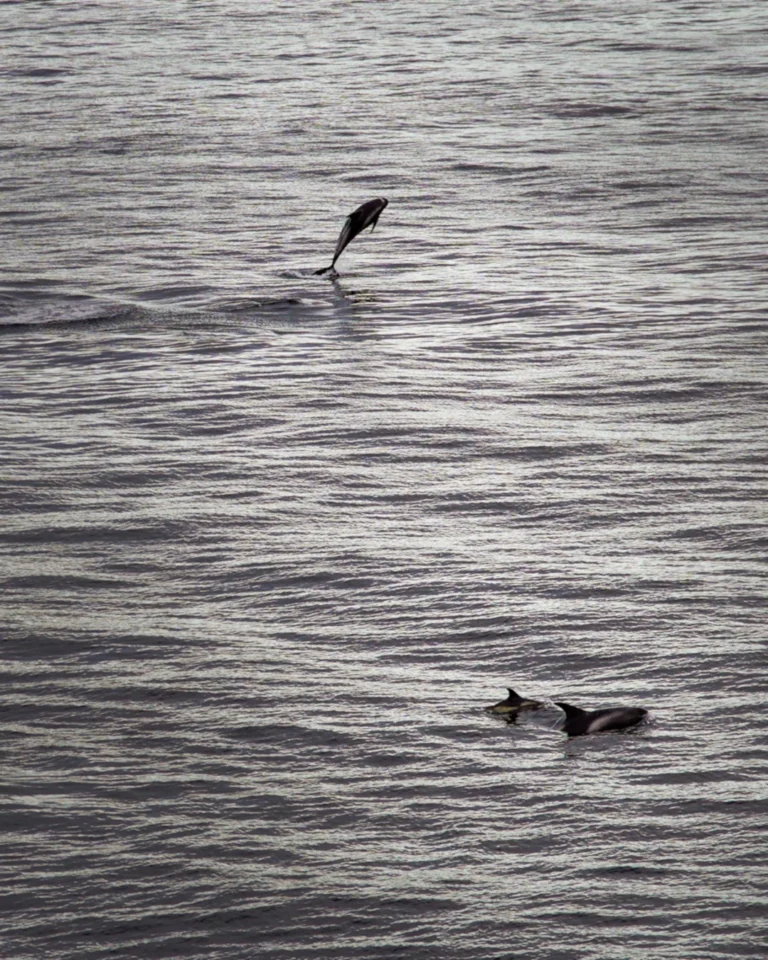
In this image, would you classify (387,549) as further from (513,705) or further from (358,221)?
(358,221)

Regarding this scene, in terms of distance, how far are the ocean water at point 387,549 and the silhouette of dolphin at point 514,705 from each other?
0.28 ft

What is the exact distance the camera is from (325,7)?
30109mm

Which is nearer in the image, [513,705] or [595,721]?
[595,721]

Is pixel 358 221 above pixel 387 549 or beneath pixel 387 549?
above

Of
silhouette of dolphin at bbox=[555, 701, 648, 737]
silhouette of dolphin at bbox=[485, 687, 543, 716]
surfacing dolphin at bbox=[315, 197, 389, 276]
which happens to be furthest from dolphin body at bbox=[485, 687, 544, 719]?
surfacing dolphin at bbox=[315, 197, 389, 276]

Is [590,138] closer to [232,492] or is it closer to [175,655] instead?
[232,492]

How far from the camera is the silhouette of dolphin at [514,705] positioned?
21.2ft

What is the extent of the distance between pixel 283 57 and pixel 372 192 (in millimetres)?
9385

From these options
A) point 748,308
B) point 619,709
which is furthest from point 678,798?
point 748,308

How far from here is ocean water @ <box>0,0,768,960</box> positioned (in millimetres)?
5527

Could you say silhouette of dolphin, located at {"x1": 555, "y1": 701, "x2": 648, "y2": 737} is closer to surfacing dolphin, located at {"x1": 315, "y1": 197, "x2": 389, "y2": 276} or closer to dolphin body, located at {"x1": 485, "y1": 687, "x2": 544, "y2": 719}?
dolphin body, located at {"x1": 485, "y1": 687, "x2": 544, "y2": 719}

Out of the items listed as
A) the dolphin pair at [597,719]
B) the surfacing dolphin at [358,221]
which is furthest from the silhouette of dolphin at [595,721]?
the surfacing dolphin at [358,221]

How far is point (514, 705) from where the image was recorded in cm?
648

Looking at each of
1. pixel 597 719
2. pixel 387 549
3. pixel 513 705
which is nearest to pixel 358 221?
pixel 387 549
